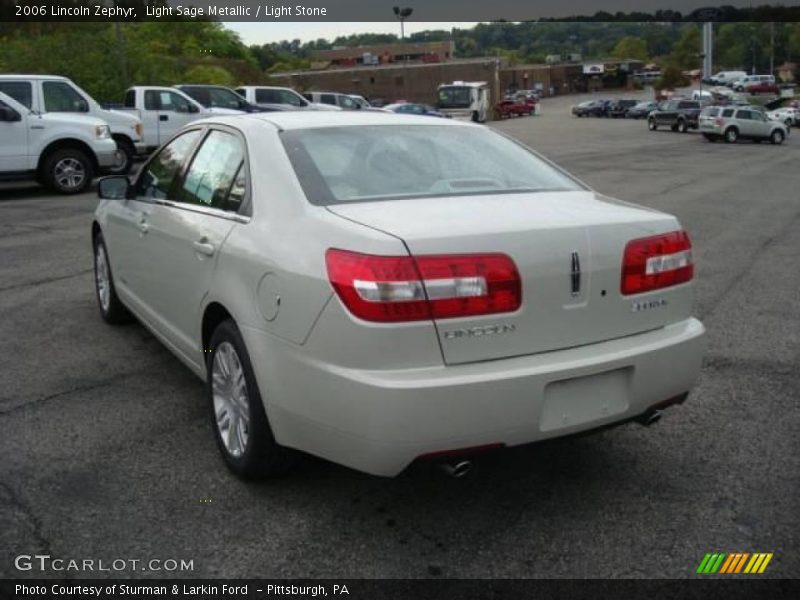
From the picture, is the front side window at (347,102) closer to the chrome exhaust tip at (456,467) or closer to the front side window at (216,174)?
the front side window at (216,174)

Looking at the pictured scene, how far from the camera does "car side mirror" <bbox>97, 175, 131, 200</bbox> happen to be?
16.9ft

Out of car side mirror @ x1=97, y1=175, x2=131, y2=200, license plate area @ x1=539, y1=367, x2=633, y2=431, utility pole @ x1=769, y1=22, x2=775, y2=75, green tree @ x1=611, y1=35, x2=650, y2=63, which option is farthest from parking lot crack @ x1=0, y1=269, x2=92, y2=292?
green tree @ x1=611, y1=35, x2=650, y2=63

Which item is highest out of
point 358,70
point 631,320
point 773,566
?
point 358,70

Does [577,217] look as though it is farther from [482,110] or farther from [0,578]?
[482,110]

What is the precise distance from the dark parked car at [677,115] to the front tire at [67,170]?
3932 cm

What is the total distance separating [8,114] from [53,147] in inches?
37.2

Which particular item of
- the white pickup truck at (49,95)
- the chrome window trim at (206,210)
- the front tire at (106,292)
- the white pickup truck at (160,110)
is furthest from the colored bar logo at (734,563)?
the white pickup truck at (160,110)

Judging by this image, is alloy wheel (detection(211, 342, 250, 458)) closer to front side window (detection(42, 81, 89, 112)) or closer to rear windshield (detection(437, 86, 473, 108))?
front side window (detection(42, 81, 89, 112))

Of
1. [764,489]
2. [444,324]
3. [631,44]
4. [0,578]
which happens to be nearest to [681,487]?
[764,489]

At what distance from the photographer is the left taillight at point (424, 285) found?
2.85 meters

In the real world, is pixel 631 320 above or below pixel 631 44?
below

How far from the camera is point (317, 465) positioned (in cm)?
370

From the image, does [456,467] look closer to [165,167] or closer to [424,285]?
[424,285]

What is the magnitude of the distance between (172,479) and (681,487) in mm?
2181
